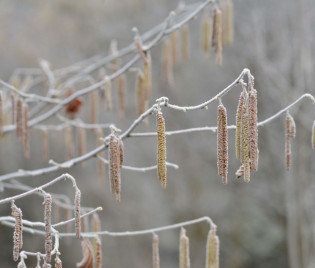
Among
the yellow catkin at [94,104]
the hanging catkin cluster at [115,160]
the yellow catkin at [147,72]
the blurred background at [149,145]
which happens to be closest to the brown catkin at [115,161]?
the hanging catkin cluster at [115,160]

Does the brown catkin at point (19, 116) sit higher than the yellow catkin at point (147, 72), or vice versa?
the yellow catkin at point (147, 72)

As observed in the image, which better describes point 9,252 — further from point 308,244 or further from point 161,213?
point 308,244

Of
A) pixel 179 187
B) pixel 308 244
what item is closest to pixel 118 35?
pixel 179 187

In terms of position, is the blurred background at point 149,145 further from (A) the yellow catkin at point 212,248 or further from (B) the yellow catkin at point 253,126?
(B) the yellow catkin at point 253,126

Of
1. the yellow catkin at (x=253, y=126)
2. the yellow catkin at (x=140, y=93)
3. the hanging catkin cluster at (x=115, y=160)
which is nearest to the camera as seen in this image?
the yellow catkin at (x=253, y=126)

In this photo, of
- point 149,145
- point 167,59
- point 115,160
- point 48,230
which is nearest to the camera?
point 48,230

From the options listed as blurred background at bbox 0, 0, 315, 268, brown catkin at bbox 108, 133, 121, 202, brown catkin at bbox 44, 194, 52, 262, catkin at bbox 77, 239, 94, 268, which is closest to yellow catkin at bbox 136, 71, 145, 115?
catkin at bbox 77, 239, 94, 268

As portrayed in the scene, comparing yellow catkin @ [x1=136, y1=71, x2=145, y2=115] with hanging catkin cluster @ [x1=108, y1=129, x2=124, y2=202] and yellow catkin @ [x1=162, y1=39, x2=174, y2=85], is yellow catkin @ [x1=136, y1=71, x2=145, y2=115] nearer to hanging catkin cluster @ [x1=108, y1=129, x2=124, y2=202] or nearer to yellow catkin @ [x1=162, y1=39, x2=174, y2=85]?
yellow catkin @ [x1=162, y1=39, x2=174, y2=85]

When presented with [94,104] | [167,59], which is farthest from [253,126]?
[94,104]

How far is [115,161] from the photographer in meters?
1.73

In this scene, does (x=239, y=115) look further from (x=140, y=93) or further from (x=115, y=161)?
(x=140, y=93)

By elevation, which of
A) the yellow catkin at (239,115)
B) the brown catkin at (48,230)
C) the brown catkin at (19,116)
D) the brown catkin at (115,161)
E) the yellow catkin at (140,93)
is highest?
the yellow catkin at (140,93)

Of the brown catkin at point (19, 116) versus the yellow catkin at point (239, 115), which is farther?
the brown catkin at point (19, 116)

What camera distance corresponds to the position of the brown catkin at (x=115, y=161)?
67.4 inches
